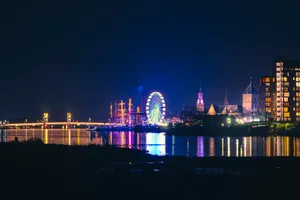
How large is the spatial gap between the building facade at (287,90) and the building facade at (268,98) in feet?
12.4

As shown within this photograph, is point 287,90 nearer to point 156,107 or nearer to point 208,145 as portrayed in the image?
point 156,107

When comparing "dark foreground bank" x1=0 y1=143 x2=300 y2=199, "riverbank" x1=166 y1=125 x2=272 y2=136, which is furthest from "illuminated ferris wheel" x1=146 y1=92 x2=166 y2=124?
"dark foreground bank" x1=0 y1=143 x2=300 y2=199

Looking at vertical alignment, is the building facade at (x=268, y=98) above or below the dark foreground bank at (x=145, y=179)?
above

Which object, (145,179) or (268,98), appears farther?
(268,98)

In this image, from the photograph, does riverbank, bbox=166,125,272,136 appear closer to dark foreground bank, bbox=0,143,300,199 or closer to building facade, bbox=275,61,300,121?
building facade, bbox=275,61,300,121

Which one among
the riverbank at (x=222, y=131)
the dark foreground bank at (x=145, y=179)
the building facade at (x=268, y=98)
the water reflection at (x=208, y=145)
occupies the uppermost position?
the building facade at (x=268, y=98)

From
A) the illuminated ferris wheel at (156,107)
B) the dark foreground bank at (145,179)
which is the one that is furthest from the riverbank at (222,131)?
the dark foreground bank at (145,179)

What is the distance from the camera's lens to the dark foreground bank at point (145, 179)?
21359 mm

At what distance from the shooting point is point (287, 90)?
15938 centimetres

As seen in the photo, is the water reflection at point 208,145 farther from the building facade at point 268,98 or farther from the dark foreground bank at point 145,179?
the building facade at point 268,98

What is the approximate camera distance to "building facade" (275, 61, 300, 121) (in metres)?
157

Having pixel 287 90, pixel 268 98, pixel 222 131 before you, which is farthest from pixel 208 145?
pixel 268 98

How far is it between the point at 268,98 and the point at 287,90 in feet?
32.5

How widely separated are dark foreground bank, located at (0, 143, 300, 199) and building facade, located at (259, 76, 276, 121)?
12896 cm
